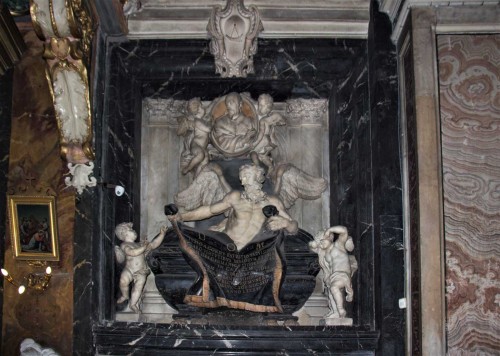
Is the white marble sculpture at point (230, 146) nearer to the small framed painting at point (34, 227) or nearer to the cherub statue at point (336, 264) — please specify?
the cherub statue at point (336, 264)

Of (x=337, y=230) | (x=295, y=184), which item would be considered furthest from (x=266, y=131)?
(x=337, y=230)

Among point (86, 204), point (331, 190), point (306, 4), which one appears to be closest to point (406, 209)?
point (331, 190)

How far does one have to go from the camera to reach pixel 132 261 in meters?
7.62

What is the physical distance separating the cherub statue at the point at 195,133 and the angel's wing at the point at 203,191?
126 millimetres

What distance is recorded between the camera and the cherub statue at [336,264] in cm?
745

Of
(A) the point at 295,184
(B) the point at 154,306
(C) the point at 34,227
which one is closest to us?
(C) the point at 34,227

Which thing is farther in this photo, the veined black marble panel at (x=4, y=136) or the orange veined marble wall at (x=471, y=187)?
the veined black marble panel at (x=4, y=136)

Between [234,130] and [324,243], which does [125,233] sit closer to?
[234,130]

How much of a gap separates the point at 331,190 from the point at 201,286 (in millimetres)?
1669

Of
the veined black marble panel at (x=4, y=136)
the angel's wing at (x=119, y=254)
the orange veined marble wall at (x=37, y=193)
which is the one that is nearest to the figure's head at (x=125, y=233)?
the angel's wing at (x=119, y=254)

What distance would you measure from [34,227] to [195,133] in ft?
5.94

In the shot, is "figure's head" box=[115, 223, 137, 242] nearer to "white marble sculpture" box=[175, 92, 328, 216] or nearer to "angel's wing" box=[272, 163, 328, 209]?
"white marble sculpture" box=[175, 92, 328, 216]

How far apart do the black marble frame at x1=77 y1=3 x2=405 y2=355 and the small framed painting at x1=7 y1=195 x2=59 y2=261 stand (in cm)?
29

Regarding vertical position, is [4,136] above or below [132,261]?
above
